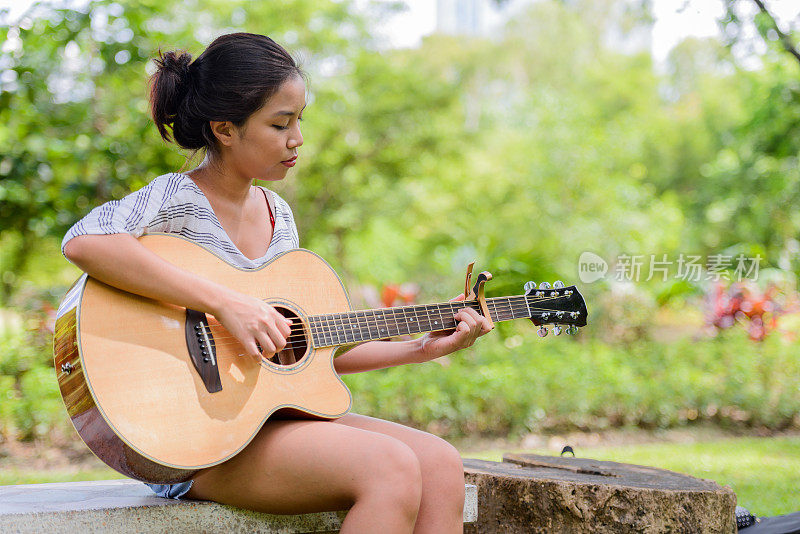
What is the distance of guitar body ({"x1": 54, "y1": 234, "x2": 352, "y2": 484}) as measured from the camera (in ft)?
5.59

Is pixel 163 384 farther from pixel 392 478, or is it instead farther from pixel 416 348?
pixel 416 348

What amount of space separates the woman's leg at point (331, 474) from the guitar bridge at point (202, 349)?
0.59ft

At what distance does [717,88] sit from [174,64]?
76.6 ft

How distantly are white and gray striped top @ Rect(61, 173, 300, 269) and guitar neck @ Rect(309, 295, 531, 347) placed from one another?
0.88ft

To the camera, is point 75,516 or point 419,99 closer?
point 75,516

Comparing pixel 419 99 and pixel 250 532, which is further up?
pixel 419 99

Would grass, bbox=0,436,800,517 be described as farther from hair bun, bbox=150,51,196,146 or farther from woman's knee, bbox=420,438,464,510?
hair bun, bbox=150,51,196,146

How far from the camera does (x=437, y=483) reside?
1.90m

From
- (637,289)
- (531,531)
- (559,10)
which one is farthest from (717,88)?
(531,531)

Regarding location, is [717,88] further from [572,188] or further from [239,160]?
[239,160]

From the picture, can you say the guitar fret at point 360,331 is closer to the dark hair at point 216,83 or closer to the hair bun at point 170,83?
the dark hair at point 216,83

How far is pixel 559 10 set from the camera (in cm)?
2719

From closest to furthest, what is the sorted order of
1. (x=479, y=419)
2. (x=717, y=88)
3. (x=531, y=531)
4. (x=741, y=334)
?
(x=531, y=531), (x=479, y=419), (x=741, y=334), (x=717, y=88)

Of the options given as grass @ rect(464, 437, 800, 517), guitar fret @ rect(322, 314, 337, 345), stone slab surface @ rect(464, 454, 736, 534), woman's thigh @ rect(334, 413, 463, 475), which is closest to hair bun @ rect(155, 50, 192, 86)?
guitar fret @ rect(322, 314, 337, 345)
